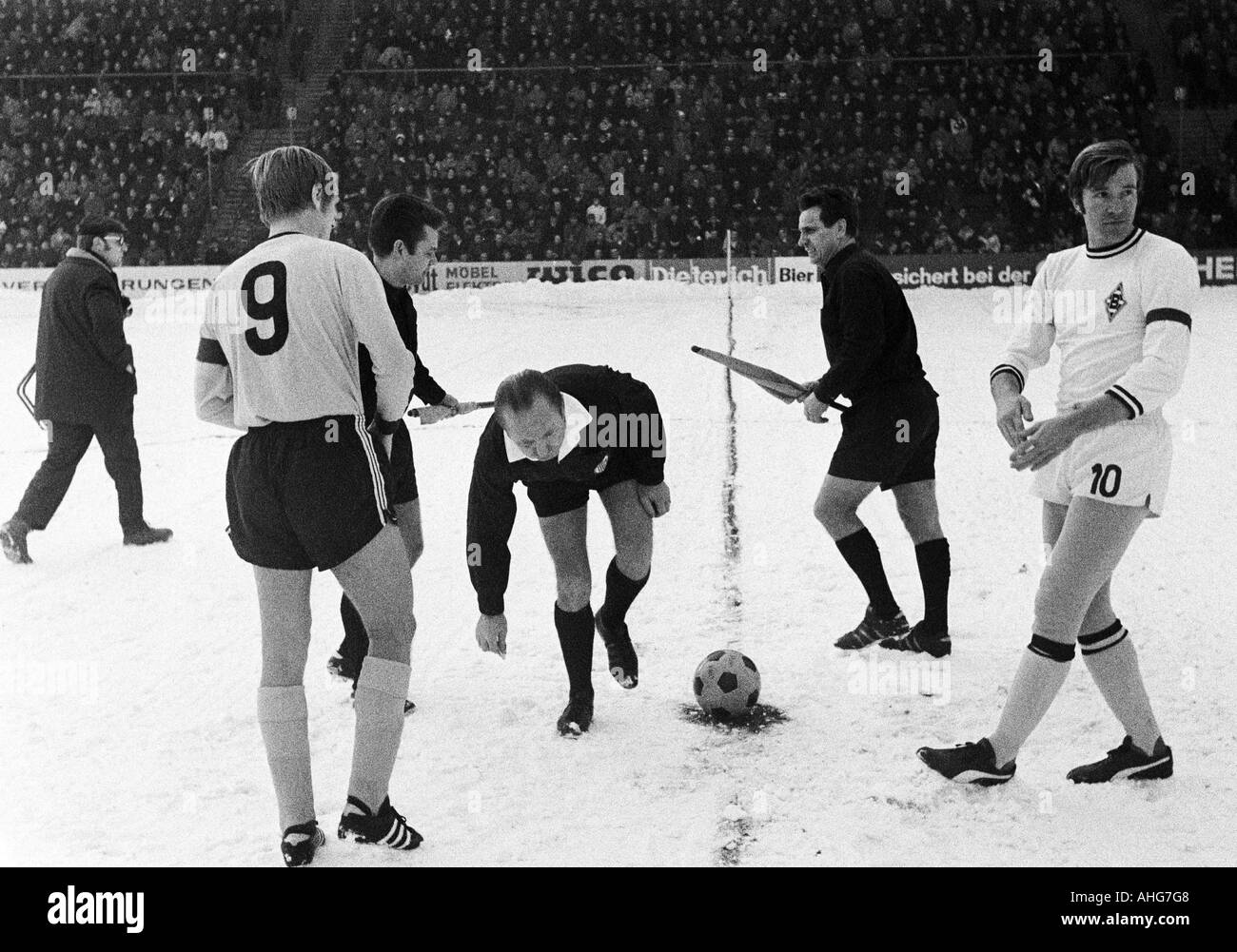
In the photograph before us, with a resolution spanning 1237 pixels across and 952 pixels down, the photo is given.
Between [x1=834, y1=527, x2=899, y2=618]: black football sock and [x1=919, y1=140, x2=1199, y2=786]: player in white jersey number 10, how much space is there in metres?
1.34

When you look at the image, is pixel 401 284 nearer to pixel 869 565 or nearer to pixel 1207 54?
pixel 869 565

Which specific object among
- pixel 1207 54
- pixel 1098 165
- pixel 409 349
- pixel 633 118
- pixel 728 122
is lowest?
pixel 409 349

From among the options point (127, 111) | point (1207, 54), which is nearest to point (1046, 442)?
point (1207, 54)

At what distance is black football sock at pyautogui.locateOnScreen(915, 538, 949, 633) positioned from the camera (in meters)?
5.24

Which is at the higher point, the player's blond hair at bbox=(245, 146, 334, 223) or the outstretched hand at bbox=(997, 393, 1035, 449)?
the player's blond hair at bbox=(245, 146, 334, 223)

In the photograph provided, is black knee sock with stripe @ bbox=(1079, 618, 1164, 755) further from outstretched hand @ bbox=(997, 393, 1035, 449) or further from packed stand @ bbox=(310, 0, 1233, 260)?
packed stand @ bbox=(310, 0, 1233, 260)

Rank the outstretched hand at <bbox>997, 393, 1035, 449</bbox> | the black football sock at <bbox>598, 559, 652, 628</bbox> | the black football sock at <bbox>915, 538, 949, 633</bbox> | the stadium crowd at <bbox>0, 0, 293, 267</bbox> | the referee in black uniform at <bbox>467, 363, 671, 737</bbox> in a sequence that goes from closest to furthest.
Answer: the outstretched hand at <bbox>997, 393, 1035, 449</bbox>
the referee in black uniform at <bbox>467, 363, 671, 737</bbox>
the black football sock at <bbox>598, 559, 652, 628</bbox>
the black football sock at <bbox>915, 538, 949, 633</bbox>
the stadium crowd at <bbox>0, 0, 293, 267</bbox>

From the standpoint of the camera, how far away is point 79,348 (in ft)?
23.6

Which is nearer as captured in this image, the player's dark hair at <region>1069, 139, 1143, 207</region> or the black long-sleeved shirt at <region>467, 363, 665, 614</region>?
the player's dark hair at <region>1069, 139, 1143, 207</region>

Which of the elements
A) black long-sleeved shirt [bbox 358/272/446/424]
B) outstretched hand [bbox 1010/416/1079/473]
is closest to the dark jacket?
black long-sleeved shirt [bbox 358/272/446/424]

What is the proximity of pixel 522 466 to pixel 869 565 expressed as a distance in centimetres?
182

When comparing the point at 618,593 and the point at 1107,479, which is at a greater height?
the point at 1107,479

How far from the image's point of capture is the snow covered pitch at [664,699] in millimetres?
3705

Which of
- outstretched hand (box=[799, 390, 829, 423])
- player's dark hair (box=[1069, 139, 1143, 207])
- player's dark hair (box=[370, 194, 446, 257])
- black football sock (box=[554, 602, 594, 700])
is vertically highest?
player's dark hair (box=[1069, 139, 1143, 207])
